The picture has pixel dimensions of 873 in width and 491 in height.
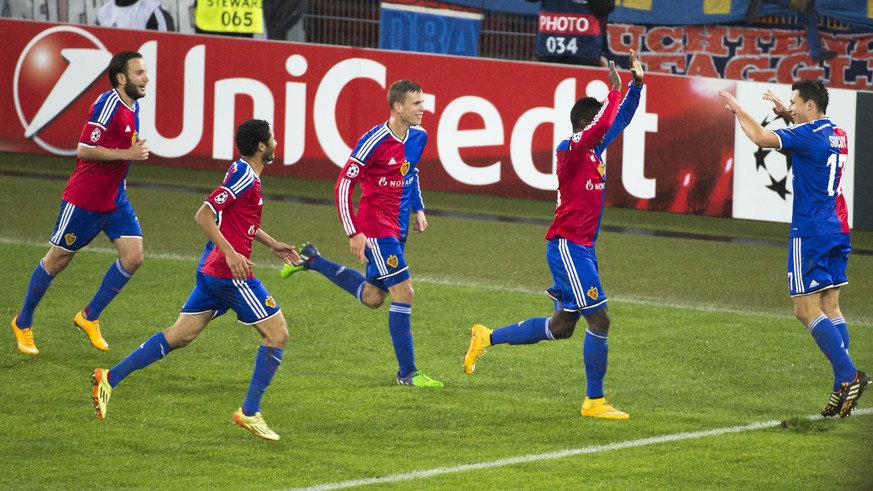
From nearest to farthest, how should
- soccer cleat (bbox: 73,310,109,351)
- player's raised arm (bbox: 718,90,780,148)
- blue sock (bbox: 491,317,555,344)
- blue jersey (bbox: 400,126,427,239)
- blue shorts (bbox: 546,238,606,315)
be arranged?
1. player's raised arm (bbox: 718,90,780,148)
2. blue shorts (bbox: 546,238,606,315)
3. blue sock (bbox: 491,317,555,344)
4. blue jersey (bbox: 400,126,427,239)
5. soccer cleat (bbox: 73,310,109,351)

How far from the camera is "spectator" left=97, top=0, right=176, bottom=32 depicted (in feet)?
65.3

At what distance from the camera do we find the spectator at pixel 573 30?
16.8 metres

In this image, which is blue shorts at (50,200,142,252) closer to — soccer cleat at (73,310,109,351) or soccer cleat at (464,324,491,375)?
soccer cleat at (73,310,109,351)

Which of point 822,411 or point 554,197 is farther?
point 554,197

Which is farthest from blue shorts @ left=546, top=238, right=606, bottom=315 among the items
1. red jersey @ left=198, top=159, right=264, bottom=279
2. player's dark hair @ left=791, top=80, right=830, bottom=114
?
red jersey @ left=198, top=159, right=264, bottom=279

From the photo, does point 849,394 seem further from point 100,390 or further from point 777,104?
point 100,390

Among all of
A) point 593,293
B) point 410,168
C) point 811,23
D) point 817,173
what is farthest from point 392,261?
point 811,23

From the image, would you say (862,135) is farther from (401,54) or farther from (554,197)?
(401,54)

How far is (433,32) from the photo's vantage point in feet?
63.4

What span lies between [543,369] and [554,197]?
673 cm

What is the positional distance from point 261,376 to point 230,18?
39.5ft

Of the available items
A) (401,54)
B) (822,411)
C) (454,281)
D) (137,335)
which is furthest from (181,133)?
(822,411)

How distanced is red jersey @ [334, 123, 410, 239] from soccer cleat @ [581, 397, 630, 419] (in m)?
1.74

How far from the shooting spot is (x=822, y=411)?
8.00m
